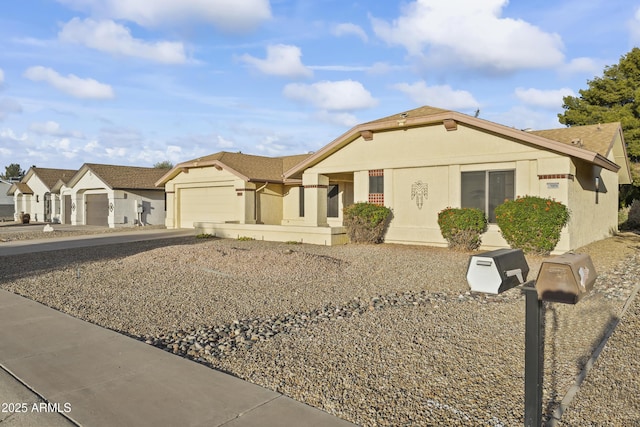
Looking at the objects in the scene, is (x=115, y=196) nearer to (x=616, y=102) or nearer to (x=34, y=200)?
(x=34, y=200)

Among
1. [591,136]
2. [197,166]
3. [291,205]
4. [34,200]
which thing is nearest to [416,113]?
[591,136]

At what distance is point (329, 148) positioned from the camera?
17672mm

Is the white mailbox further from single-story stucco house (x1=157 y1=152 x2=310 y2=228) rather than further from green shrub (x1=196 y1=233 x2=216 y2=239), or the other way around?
single-story stucco house (x1=157 y1=152 x2=310 y2=228)

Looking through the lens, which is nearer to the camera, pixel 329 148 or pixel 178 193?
pixel 329 148

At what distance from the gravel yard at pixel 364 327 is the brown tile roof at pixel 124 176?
17.9 meters

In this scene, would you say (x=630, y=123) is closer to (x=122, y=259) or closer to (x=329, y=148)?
(x=329, y=148)

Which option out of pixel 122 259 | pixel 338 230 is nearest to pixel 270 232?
pixel 338 230

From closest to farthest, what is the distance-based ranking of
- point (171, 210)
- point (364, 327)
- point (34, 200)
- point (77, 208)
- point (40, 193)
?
point (364, 327), point (171, 210), point (77, 208), point (40, 193), point (34, 200)

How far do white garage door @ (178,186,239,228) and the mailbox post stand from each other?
21.1 metres

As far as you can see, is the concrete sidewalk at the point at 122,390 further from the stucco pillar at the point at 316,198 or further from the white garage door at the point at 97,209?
the white garage door at the point at 97,209

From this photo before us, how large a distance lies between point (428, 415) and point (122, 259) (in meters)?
11.3

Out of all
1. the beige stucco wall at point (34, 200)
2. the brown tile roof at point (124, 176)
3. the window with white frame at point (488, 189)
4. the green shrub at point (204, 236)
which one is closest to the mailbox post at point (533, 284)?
the window with white frame at point (488, 189)

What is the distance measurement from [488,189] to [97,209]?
88.2 ft

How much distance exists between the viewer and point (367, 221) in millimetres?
15961
